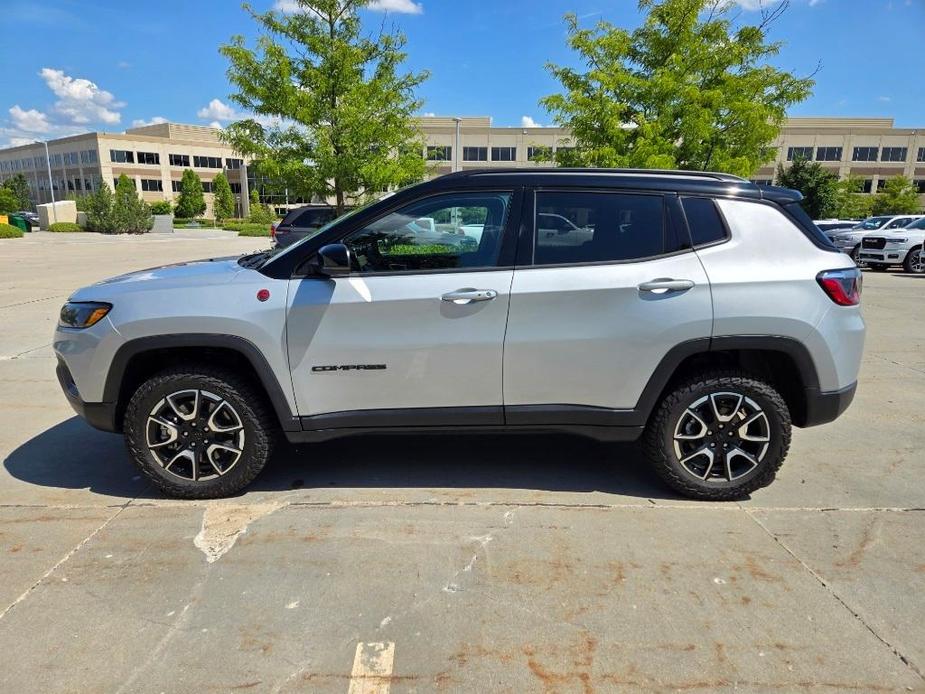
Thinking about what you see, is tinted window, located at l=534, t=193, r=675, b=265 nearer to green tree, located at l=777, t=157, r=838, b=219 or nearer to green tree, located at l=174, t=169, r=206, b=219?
green tree, located at l=777, t=157, r=838, b=219

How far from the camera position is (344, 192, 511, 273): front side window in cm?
339

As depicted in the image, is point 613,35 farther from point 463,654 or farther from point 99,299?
point 463,654

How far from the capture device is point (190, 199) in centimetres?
7712

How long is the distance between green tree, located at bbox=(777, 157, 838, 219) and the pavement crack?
152 feet

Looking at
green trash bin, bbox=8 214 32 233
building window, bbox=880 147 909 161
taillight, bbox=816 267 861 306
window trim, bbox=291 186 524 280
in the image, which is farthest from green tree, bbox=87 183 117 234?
building window, bbox=880 147 909 161

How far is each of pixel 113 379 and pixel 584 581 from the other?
2.71 meters

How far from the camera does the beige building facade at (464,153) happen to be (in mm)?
73812

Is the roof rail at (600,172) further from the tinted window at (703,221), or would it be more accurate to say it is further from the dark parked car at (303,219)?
the dark parked car at (303,219)

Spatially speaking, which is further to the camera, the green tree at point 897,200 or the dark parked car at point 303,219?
the green tree at point 897,200

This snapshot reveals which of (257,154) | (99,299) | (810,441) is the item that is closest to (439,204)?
(99,299)

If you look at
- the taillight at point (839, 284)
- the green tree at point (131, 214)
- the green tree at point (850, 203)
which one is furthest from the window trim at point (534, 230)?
the green tree at point (850, 203)

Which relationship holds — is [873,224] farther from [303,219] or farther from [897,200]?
[897,200]

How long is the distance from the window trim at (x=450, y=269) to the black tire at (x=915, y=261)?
19207mm

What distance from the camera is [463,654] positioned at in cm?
236
